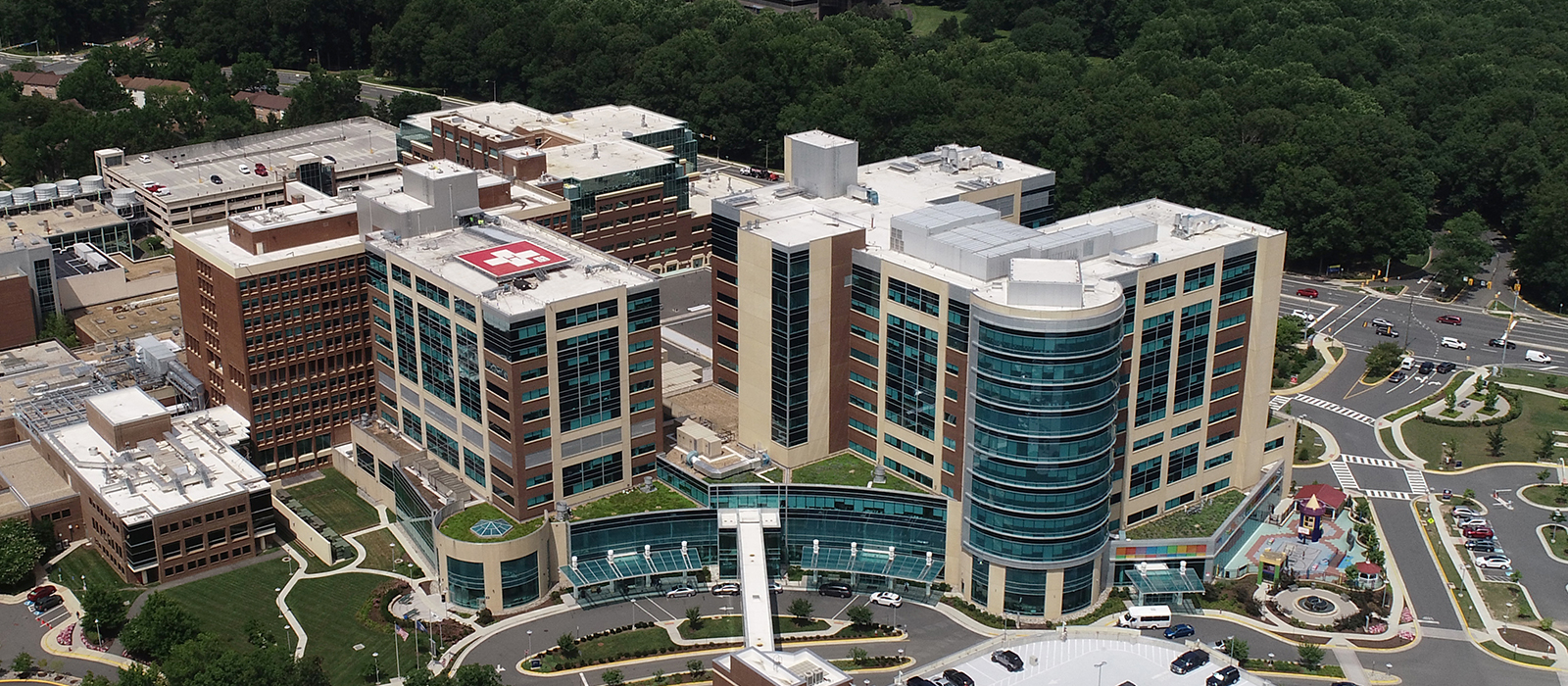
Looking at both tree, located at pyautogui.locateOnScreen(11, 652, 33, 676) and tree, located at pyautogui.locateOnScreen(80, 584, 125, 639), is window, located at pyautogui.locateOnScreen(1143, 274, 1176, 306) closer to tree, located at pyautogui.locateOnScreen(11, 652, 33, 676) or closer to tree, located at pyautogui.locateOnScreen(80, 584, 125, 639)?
tree, located at pyautogui.locateOnScreen(80, 584, 125, 639)

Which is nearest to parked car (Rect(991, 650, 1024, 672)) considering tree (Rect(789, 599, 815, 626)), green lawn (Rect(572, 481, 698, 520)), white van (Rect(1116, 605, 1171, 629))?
white van (Rect(1116, 605, 1171, 629))

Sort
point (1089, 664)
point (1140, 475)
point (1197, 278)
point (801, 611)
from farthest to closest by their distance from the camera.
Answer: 1. point (1140, 475)
2. point (1197, 278)
3. point (801, 611)
4. point (1089, 664)

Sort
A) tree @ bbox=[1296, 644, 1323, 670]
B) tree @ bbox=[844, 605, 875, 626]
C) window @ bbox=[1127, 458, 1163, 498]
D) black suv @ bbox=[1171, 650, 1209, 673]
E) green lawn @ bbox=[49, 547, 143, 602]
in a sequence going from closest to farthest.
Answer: black suv @ bbox=[1171, 650, 1209, 673], tree @ bbox=[1296, 644, 1323, 670], tree @ bbox=[844, 605, 875, 626], green lawn @ bbox=[49, 547, 143, 602], window @ bbox=[1127, 458, 1163, 498]

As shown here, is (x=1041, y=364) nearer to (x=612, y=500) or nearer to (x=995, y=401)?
(x=995, y=401)

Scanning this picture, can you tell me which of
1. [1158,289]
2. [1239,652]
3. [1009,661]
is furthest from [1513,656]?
[1009,661]

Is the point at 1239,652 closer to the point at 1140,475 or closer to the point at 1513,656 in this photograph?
the point at 1140,475
